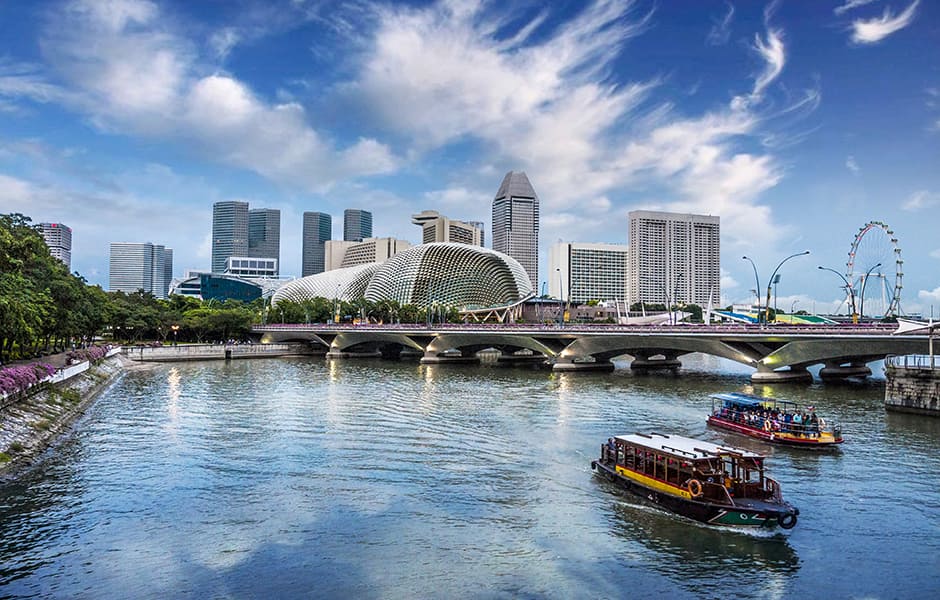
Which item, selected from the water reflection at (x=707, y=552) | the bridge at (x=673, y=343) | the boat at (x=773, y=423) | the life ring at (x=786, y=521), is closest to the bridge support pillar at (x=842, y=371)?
the bridge at (x=673, y=343)

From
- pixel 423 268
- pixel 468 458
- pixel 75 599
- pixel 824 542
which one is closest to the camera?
pixel 75 599

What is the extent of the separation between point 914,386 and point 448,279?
146628 mm

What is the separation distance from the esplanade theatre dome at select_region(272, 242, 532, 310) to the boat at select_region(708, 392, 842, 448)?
141718 millimetres

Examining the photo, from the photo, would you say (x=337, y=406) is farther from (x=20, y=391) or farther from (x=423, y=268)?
(x=423, y=268)

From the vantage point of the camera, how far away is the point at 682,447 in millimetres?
25391

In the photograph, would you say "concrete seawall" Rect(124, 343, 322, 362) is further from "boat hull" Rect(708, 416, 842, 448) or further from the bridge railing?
the bridge railing

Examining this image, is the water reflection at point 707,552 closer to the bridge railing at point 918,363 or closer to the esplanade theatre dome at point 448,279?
the bridge railing at point 918,363

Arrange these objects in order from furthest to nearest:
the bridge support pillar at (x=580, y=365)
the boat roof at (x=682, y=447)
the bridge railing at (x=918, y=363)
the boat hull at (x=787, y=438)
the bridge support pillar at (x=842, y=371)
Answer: the bridge support pillar at (x=580, y=365) → the bridge support pillar at (x=842, y=371) → the bridge railing at (x=918, y=363) → the boat hull at (x=787, y=438) → the boat roof at (x=682, y=447)

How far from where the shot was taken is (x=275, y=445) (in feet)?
113

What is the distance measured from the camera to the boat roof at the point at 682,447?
2352cm

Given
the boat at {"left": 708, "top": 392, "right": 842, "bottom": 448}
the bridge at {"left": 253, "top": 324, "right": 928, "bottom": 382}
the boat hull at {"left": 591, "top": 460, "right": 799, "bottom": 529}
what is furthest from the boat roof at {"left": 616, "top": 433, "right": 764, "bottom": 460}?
the bridge at {"left": 253, "top": 324, "right": 928, "bottom": 382}

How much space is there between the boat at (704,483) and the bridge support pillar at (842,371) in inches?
1884

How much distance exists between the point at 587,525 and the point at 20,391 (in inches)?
1218

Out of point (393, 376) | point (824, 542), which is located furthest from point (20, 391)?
point (393, 376)
